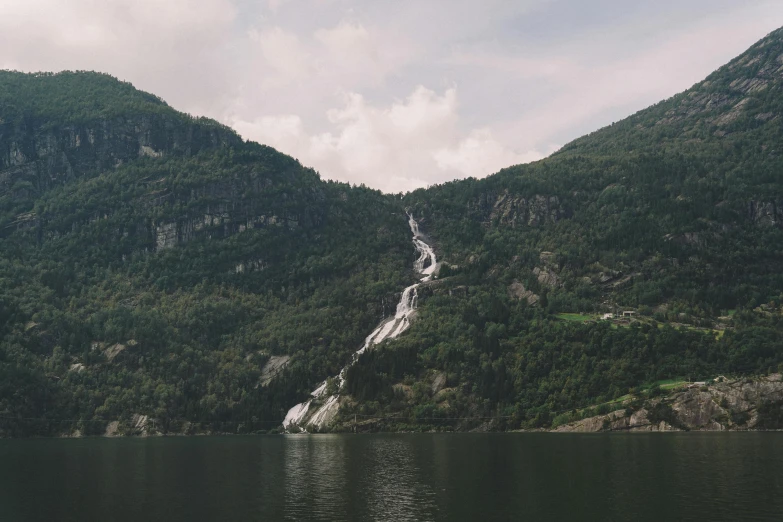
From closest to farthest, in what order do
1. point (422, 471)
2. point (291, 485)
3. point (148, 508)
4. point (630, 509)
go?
point (630, 509) → point (148, 508) → point (291, 485) → point (422, 471)

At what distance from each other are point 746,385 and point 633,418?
81.6 feet

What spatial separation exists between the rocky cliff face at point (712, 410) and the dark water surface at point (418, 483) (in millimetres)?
30340

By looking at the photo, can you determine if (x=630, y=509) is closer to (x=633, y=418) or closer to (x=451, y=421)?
(x=633, y=418)

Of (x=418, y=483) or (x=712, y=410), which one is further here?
(x=712, y=410)

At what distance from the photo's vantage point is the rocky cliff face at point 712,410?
160625 millimetres

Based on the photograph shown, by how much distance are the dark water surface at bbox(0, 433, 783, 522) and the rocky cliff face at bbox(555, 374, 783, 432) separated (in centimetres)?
3034

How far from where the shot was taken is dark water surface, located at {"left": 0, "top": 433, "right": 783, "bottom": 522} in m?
68.8

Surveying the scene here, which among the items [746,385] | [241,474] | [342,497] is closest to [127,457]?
[241,474]

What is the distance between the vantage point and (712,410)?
540ft

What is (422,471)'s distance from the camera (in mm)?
96625

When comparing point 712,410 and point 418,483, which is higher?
point 712,410

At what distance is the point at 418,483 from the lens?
85.7 meters

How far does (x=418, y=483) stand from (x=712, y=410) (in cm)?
10343

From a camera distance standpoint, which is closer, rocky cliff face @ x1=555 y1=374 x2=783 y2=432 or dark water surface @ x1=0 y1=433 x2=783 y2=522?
dark water surface @ x1=0 y1=433 x2=783 y2=522
